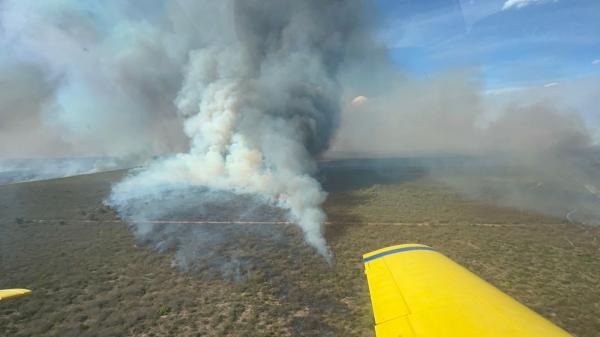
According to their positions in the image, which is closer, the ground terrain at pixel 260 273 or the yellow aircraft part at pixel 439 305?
the yellow aircraft part at pixel 439 305

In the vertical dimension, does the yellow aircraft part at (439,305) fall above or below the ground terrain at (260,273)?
above

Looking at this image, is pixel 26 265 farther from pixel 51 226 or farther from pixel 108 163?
pixel 108 163

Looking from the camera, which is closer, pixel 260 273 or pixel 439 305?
pixel 439 305

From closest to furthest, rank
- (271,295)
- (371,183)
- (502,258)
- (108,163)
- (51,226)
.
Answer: (271,295), (502,258), (51,226), (371,183), (108,163)

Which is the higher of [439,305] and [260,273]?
[439,305]

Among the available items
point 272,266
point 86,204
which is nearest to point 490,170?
point 272,266
